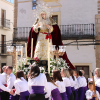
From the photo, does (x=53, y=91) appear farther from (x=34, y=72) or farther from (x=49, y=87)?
(x=34, y=72)

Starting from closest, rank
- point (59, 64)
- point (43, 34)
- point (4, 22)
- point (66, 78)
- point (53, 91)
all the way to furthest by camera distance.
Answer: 1. point (53, 91)
2. point (66, 78)
3. point (59, 64)
4. point (43, 34)
5. point (4, 22)

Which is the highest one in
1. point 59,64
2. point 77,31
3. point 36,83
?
point 77,31

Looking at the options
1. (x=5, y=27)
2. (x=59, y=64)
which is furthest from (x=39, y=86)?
(x=5, y=27)

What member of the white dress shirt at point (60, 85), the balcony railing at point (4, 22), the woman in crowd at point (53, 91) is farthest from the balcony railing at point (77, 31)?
the woman in crowd at point (53, 91)

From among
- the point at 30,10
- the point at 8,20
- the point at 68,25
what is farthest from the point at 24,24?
the point at 8,20

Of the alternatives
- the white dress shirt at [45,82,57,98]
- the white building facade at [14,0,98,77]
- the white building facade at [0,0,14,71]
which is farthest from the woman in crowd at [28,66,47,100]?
the white building facade at [0,0,14,71]

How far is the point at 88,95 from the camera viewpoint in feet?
16.1

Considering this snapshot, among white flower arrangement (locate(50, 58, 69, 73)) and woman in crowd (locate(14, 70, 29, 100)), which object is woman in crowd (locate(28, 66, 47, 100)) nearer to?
woman in crowd (locate(14, 70, 29, 100))

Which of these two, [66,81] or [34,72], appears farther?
[66,81]

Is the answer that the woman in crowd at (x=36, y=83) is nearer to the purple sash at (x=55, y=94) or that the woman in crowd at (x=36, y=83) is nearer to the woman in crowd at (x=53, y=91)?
the woman in crowd at (x=53, y=91)

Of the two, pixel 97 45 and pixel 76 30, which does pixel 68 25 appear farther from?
pixel 97 45

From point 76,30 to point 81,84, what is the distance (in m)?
7.18

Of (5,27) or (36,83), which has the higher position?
(5,27)

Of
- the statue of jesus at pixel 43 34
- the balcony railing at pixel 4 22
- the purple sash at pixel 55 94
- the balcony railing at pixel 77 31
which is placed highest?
the balcony railing at pixel 4 22
